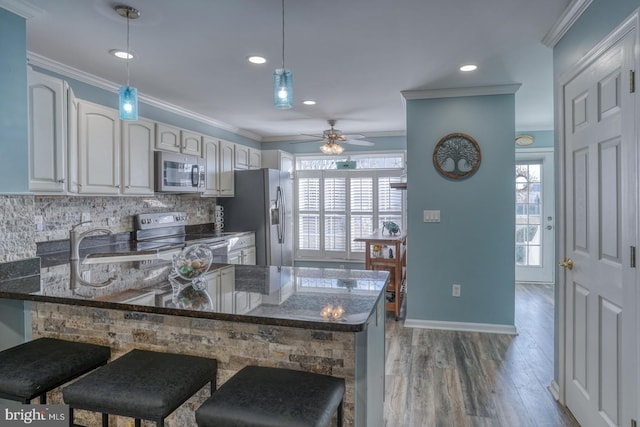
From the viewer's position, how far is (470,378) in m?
2.88

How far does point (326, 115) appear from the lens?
204 inches

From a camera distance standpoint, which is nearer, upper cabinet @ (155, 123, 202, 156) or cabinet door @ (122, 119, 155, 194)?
cabinet door @ (122, 119, 155, 194)

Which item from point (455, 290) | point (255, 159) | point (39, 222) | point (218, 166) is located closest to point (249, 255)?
point (218, 166)

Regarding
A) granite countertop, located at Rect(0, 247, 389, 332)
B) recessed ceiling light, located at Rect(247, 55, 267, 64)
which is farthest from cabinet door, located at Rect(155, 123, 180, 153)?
granite countertop, located at Rect(0, 247, 389, 332)

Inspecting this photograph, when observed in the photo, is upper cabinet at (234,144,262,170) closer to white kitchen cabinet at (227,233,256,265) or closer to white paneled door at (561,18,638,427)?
white kitchen cabinet at (227,233,256,265)

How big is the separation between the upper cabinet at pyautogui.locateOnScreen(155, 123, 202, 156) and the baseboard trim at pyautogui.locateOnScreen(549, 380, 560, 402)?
398 cm

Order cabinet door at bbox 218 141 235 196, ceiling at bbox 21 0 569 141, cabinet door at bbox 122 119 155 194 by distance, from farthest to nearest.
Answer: cabinet door at bbox 218 141 235 196 → cabinet door at bbox 122 119 155 194 → ceiling at bbox 21 0 569 141

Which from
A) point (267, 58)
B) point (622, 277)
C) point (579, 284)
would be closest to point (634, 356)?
point (622, 277)

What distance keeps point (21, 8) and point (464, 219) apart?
3802 mm

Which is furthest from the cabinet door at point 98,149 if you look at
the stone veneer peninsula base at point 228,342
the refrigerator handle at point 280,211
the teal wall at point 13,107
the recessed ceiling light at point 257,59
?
the refrigerator handle at point 280,211

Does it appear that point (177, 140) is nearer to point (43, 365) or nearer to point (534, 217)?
point (43, 365)

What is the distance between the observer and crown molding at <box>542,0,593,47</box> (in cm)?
220

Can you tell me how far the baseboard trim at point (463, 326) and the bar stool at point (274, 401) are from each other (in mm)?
2828

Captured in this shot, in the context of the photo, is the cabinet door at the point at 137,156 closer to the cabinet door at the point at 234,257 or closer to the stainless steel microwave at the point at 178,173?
the stainless steel microwave at the point at 178,173
